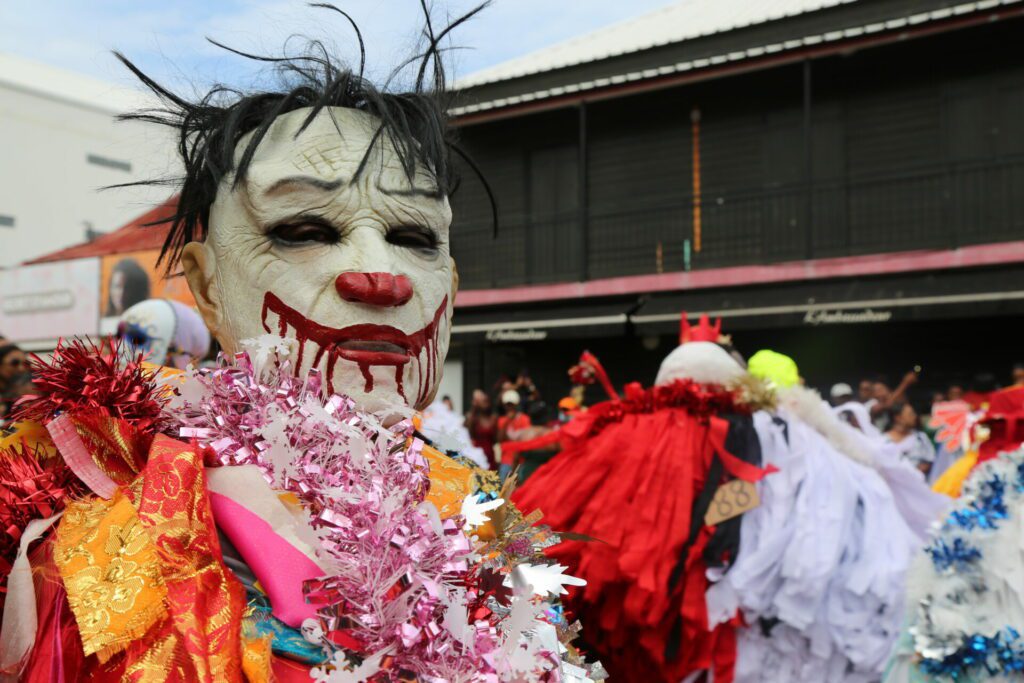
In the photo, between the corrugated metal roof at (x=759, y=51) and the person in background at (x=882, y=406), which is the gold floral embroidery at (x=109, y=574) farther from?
the corrugated metal roof at (x=759, y=51)

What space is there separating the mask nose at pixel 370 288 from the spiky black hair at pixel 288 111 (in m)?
0.19

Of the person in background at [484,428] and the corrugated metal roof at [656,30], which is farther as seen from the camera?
the corrugated metal roof at [656,30]

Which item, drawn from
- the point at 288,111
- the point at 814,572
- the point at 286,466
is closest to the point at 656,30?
the point at 814,572

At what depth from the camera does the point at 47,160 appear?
20203mm

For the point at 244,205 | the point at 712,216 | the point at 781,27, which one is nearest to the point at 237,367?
the point at 244,205

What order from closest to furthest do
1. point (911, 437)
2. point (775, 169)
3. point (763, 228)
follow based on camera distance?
point (911, 437) → point (763, 228) → point (775, 169)

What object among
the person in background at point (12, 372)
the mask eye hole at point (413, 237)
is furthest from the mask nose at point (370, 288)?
the person in background at point (12, 372)

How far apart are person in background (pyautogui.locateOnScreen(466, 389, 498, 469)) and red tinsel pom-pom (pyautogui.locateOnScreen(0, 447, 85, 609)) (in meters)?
6.61

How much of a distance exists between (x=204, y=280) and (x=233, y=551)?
671 millimetres

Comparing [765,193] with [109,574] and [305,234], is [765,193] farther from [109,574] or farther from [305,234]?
[109,574]

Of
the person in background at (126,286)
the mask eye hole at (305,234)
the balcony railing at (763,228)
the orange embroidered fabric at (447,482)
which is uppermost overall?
the balcony railing at (763,228)

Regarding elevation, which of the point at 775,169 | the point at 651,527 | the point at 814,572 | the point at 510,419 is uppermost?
the point at 775,169

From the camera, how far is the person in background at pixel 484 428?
8367mm

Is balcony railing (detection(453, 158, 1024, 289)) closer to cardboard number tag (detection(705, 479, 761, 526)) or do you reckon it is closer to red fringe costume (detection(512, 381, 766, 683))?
red fringe costume (detection(512, 381, 766, 683))
